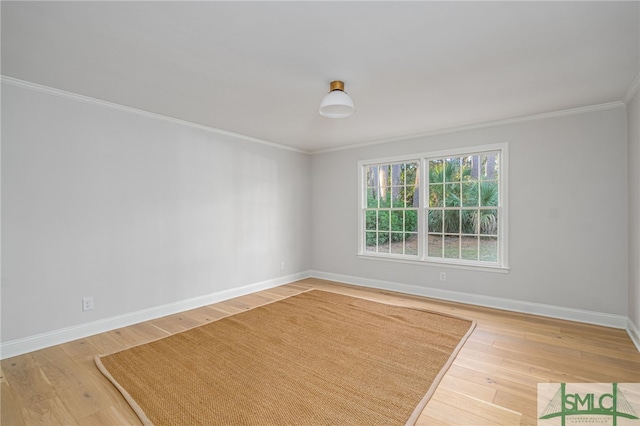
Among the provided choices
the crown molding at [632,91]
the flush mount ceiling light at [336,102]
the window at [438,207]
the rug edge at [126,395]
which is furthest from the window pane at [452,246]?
the rug edge at [126,395]

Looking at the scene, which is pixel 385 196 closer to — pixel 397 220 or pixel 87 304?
pixel 397 220

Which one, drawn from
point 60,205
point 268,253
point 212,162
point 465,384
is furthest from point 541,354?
point 60,205

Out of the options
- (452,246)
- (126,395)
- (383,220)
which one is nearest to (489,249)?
(452,246)

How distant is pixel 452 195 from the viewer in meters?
4.50

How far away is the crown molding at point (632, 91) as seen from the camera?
2770 millimetres

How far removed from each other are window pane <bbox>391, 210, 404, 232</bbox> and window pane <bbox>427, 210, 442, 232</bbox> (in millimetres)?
444

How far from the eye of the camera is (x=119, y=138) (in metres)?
3.41

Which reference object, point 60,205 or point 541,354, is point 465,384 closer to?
point 541,354

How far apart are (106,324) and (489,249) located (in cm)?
472

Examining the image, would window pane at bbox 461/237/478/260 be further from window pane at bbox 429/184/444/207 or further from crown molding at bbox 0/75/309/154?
crown molding at bbox 0/75/309/154

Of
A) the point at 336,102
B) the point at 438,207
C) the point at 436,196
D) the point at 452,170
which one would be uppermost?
the point at 336,102

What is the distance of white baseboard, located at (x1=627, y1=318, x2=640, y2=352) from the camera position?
9.46 feet

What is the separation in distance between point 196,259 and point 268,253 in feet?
4.35

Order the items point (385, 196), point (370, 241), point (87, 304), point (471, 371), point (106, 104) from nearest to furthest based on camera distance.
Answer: point (471, 371) → point (87, 304) → point (106, 104) → point (385, 196) → point (370, 241)
